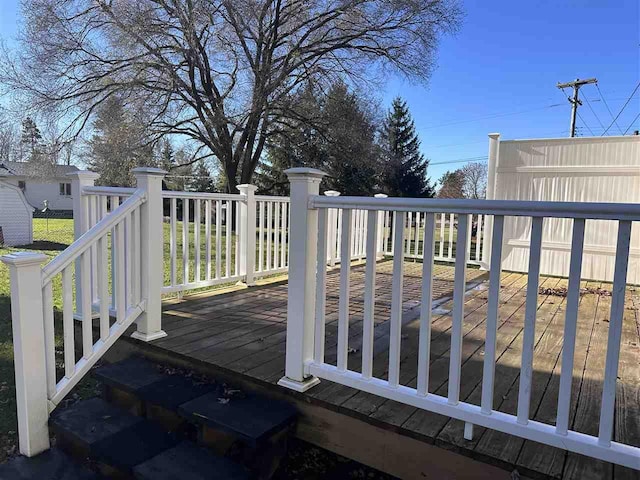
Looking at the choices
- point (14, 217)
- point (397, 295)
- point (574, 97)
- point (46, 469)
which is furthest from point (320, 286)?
point (574, 97)

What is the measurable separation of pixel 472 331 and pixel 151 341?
2076mm

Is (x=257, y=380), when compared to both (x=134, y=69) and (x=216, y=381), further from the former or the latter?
(x=134, y=69)

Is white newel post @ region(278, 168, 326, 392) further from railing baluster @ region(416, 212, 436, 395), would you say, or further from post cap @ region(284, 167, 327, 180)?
railing baluster @ region(416, 212, 436, 395)

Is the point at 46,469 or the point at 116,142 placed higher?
the point at 116,142

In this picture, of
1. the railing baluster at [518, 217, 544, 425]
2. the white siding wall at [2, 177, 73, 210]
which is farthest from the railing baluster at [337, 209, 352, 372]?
the white siding wall at [2, 177, 73, 210]

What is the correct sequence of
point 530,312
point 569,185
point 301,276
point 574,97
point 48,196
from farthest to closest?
point 48,196 < point 574,97 < point 569,185 < point 301,276 < point 530,312

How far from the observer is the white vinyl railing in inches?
51.1

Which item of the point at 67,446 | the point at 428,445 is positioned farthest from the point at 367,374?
the point at 67,446

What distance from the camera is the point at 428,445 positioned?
63.0 inches

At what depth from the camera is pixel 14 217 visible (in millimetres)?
9477

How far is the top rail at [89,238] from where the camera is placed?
6.57 ft

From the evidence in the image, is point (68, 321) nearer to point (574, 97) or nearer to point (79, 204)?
point (79, 204)

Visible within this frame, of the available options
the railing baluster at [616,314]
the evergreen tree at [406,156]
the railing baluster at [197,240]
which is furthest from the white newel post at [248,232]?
the evergreen tree at [406,156]

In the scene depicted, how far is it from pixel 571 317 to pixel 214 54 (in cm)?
1296
